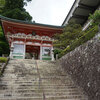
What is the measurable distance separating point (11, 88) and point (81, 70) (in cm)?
358

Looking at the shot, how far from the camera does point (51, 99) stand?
433 centimetres

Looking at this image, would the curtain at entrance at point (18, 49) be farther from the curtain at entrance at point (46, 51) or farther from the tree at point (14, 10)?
the tree at point (14, 10)

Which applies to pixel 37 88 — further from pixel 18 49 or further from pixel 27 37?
pixel 27 37

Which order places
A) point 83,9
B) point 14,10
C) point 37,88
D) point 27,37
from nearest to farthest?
point 37,88
point 83,9
point 27,37
point 14,10

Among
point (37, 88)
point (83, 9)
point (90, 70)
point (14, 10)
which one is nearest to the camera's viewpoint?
point (90, 70)

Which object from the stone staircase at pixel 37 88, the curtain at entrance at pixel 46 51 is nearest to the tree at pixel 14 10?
the curtain at entrance at pixel 46 51

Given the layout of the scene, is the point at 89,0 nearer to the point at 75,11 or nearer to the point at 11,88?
the point at 75,11

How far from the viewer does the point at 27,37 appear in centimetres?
1245

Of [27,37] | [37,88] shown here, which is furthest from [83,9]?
[37,88]

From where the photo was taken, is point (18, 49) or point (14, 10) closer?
point (18, 49)

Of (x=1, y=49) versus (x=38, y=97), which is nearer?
(x=38, y=97)

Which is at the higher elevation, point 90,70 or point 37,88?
point 90,70

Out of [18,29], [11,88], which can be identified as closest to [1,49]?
[18,29]

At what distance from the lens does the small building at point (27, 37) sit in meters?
12.3
